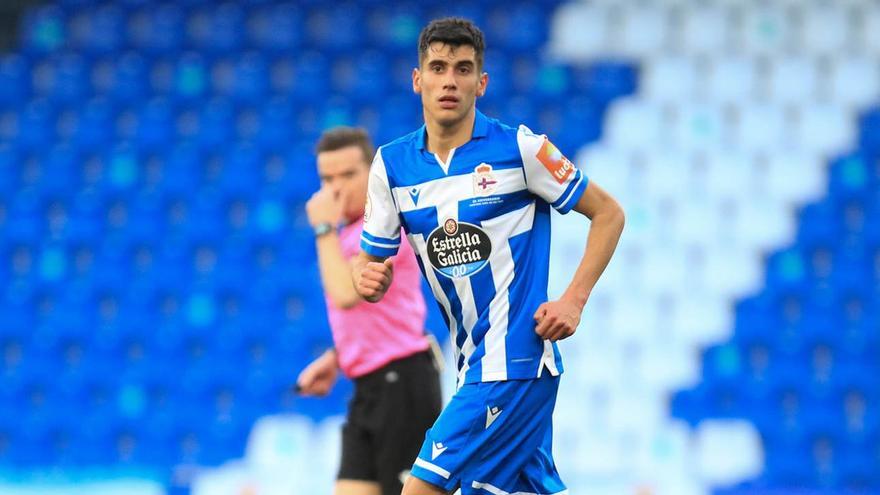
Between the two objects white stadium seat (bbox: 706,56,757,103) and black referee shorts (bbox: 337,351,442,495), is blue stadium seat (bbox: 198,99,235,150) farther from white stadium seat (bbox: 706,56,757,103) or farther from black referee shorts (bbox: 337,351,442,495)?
black referee shorts (bbox: 337,351,442,495)

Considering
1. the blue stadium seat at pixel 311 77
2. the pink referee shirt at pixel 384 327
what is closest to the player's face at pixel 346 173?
A: the pink referee shirt at pixel 384 327

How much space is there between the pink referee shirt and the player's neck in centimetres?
108

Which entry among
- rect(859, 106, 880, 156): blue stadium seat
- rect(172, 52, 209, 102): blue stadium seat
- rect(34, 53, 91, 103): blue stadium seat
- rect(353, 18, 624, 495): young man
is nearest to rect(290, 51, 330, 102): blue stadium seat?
rect(172, 52, 209, 102): blue stadium seat

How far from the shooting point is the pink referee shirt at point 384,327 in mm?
4582

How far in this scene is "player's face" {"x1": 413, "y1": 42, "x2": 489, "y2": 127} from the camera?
345 cm

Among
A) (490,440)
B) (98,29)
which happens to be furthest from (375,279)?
(98,29)

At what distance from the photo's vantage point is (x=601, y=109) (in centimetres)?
934

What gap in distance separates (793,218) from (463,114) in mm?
5824

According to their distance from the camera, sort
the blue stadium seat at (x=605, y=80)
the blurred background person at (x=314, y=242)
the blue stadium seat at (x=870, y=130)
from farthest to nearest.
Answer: the blue stadium seat at (x=605, y=80) < the blue stadium seat at (x=870, y=130) < the blurred background person at (x=314, y=242)

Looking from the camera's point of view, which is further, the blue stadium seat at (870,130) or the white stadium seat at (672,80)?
the white stadium seat at (672,80)

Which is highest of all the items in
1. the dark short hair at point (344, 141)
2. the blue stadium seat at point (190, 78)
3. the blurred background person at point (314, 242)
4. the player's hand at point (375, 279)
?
the blue stadium seat at point (190, 78)

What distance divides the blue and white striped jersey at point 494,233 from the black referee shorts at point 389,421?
1.04 metres

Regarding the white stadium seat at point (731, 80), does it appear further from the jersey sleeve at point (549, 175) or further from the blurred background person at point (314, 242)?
the jersey sleeve at point (549, 175)

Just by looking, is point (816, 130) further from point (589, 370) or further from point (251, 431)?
point (251, 431)
